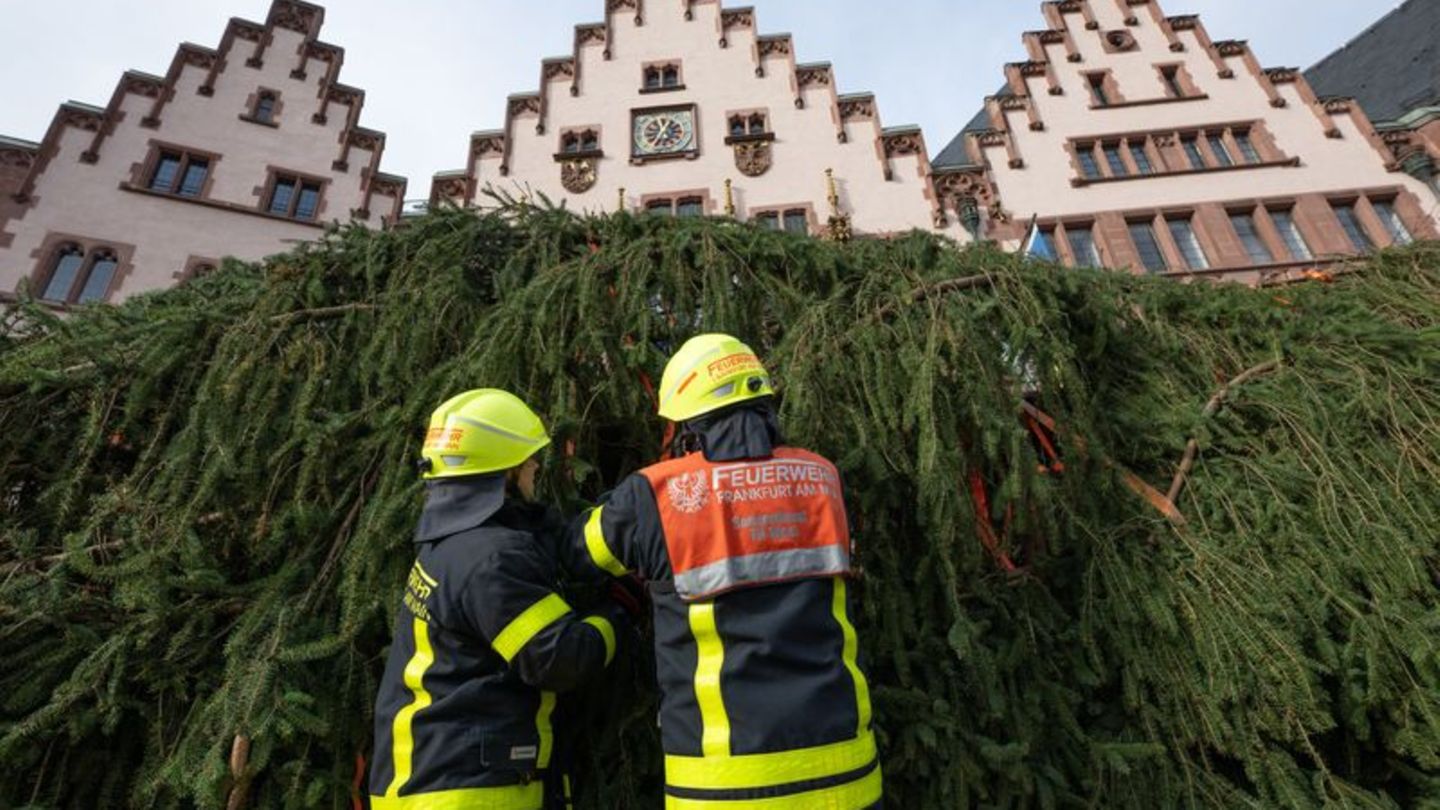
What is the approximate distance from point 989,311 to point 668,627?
2725 millimetres

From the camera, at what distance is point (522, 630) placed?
1946mm

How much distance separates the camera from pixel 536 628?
76.8 inches

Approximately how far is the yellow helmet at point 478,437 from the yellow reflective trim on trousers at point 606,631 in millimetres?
713

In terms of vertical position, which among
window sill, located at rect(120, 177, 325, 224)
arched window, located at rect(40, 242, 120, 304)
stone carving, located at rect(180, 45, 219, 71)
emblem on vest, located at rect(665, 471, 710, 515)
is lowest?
emblem on vest, located at rect(665, 471, 710, 515)

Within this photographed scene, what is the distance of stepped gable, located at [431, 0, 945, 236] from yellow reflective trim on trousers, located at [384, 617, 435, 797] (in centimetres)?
1239

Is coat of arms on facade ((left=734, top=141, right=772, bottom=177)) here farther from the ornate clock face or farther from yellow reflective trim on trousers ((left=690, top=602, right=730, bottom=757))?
yellow reflective trim on trousers ((left=690, top=602, right=730, bottom=757))

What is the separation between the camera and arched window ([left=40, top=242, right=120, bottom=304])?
11328mm

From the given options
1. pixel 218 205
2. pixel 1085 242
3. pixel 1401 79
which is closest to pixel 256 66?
pixel 218 205

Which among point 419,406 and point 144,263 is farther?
point 144,263

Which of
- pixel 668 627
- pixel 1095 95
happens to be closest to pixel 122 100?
pixel 668 627

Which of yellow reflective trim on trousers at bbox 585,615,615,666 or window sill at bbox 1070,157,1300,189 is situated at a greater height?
window sill at bbox 1070,157,1300,189

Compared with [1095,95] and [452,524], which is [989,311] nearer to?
[452,524]

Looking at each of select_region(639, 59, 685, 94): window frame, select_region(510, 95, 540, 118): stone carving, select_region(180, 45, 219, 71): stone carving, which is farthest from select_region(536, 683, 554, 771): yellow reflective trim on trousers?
select_region(180, 45, 219, 71): stone carving

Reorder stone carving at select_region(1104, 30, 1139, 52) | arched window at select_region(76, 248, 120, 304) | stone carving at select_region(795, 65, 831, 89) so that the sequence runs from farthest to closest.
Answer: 1. stone carving at select_region(1104, 30, 1139, 52)
2. stone carving at select_region(795, 65, 831, 89)
3. arched window at select_region(76, 248, 120, 304)
